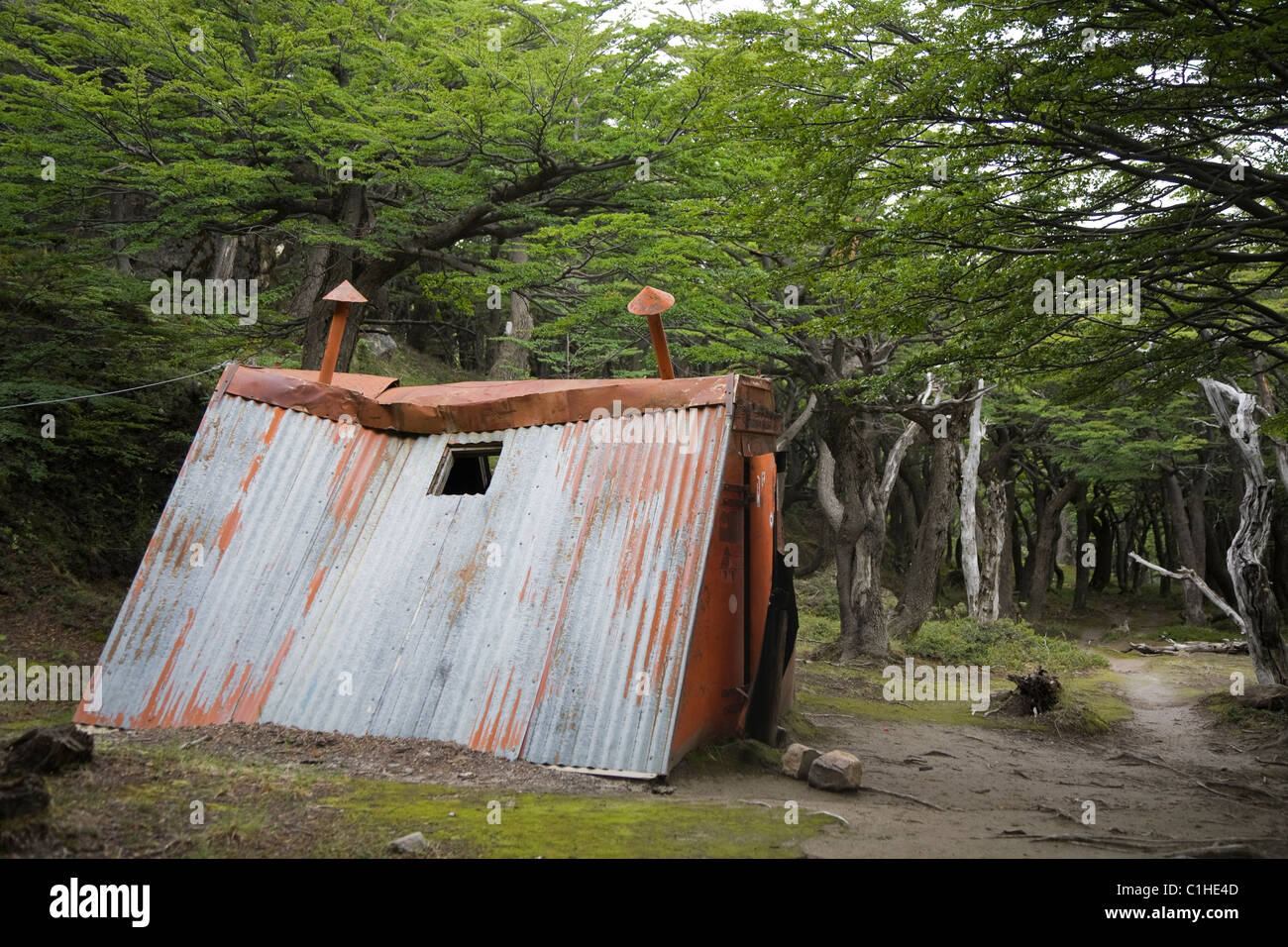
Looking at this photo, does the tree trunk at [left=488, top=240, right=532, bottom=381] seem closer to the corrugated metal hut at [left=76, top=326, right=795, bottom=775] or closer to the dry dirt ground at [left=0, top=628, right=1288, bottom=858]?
the corrugated metal hut at [left=76, top=326, right=795, bottom=775]

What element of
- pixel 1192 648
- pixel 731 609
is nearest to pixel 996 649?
pixel 1192 648

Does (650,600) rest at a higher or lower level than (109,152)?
lower

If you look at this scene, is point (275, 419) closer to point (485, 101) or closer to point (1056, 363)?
point (485, 101)

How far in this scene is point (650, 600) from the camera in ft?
25.1

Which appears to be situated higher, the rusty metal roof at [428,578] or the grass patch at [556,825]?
the rusty metal roof at [428,578]

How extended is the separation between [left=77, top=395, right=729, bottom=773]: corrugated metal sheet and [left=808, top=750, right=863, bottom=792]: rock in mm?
1384

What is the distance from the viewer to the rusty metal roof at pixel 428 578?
7.54 metres

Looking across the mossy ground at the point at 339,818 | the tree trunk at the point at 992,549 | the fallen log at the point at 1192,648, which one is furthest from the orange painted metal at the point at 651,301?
the fallen log at the point at 1192,648

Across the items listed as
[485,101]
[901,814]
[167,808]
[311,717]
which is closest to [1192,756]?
[901,814]

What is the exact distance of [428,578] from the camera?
27.9 ft

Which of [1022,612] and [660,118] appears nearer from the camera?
[660,118]

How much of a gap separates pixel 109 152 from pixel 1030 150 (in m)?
11.2

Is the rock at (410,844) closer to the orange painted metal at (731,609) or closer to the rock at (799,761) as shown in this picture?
the orange painted metal at (731,609)

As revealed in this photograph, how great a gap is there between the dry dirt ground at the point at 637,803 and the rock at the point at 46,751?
11cm
